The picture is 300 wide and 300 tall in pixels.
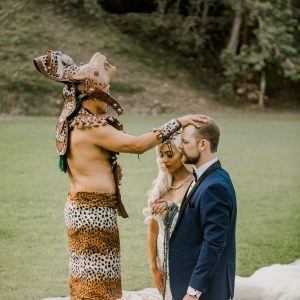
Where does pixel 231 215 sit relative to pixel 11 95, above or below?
above

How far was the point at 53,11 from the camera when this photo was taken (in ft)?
51.8

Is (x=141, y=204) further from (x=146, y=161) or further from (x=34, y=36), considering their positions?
(x=34, y=36)

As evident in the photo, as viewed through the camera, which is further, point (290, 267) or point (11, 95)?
point (11, 95)

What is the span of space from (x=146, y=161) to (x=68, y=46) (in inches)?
243

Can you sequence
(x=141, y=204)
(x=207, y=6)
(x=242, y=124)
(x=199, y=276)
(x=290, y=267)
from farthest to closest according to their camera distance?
(x=207, y=6)
(x=242, y=124)
(x=141, y=204)
(x=290, y=267)
(x=199, y=276)

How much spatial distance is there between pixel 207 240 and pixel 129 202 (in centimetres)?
485

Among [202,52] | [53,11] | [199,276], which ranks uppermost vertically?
[199,276]

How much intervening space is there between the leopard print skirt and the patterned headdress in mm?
253

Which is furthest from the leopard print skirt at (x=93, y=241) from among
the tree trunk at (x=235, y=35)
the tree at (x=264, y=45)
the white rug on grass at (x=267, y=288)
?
the tree trunk at (x=235, y=35)

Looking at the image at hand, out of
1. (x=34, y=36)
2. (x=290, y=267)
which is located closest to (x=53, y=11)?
(x=34, y=36)

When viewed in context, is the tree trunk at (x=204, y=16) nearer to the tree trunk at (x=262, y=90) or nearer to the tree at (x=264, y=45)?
the tree at (x=264, y=45)

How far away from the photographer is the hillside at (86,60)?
13422 mm

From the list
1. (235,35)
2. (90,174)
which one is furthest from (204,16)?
(90,174)

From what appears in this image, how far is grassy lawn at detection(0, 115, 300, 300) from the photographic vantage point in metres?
5.14
